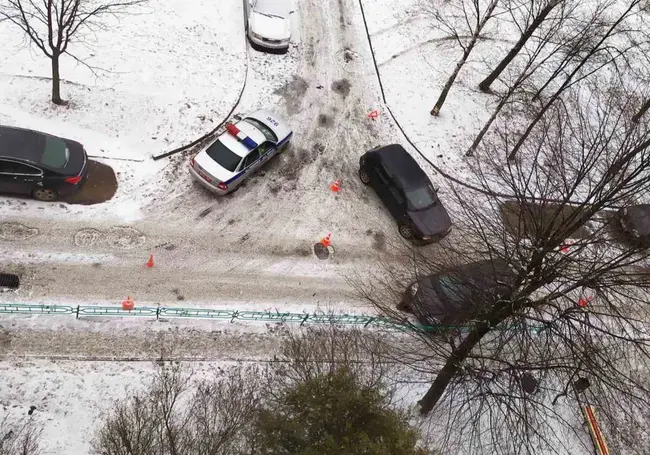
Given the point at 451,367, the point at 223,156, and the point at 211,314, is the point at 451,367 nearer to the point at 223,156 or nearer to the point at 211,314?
the point at 211,314

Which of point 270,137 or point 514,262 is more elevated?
point 270,137

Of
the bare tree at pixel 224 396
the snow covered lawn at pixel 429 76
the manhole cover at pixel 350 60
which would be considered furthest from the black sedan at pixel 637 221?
the manhole cover at pixel 350 60

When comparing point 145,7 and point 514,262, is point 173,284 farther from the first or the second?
point 145,7

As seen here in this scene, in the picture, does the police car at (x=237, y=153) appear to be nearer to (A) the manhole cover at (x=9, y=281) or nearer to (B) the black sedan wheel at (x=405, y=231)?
(B) the black sedan wheel at (x=405, y=231)

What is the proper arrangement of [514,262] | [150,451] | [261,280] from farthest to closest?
[261,280]
[514,262]
[150,451]

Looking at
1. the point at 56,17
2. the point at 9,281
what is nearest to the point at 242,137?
the point at 56,17

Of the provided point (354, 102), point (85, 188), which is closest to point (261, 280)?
point (85, 188)

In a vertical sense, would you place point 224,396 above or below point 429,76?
below
